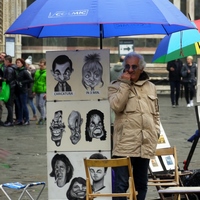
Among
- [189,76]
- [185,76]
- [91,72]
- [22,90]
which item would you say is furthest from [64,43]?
[91,72]

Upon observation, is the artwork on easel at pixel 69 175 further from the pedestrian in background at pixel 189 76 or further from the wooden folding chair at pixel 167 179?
the pedestrian in background at pixel 189 76

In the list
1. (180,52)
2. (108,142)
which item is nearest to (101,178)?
(108,142)

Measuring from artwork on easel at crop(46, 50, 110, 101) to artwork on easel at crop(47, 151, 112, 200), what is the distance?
1.94 ft

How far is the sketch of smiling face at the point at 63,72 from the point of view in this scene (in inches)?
327

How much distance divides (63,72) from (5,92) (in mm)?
11347

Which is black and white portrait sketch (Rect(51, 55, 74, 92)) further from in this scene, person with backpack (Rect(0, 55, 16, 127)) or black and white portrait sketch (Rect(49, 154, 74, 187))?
person with backpack (Rect(0, 55, 16, 127))

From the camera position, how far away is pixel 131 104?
777cm

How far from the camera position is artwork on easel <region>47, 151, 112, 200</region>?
8.30 m

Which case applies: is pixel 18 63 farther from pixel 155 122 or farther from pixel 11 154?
pixel 155 122

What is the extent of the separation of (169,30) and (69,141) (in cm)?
156

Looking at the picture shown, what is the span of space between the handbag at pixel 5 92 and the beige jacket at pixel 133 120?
1180 centimetres

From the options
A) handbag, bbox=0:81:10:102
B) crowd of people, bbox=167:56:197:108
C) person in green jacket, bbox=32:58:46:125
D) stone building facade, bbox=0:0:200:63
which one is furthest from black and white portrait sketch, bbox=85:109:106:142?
stone building facade, bbox=0:0:200:63

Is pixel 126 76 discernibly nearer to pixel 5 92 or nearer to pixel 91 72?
pixel 91 72

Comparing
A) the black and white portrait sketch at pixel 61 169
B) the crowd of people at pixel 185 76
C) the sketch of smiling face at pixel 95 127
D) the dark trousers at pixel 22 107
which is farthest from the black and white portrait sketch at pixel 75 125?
the crowd of people at pixel 185 76
